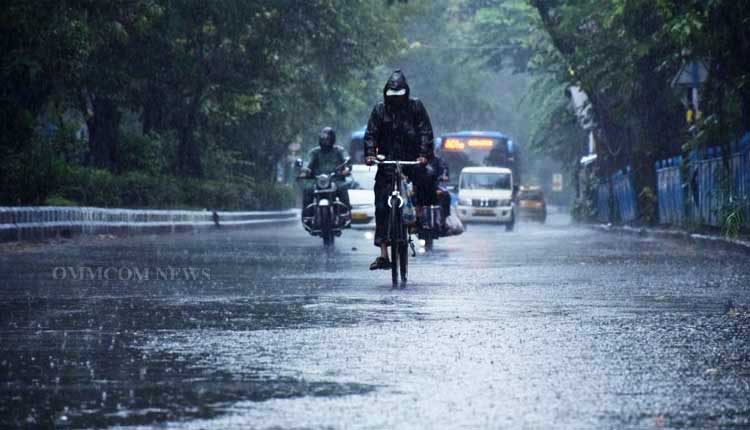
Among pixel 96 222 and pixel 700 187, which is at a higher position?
pixel 700 187


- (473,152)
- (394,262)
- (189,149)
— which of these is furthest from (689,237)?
(473,152)

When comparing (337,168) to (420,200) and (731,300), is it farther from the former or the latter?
(731,300)

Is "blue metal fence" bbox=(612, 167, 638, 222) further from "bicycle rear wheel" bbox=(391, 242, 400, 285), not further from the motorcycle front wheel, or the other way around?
"bicycle rear wheel" bbox=(391, 242, 400, 285)

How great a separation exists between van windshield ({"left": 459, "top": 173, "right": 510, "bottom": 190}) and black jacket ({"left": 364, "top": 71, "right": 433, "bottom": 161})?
135 ft

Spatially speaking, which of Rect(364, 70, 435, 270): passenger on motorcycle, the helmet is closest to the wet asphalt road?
Rect(364, 70, 435, 270): passenger on motorcycle

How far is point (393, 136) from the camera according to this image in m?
16.4

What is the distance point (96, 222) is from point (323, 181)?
6.86 m

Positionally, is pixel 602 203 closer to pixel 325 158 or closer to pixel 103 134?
pixel 103 134

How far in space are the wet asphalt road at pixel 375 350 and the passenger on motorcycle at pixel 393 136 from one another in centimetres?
81

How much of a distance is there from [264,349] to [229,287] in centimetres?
579

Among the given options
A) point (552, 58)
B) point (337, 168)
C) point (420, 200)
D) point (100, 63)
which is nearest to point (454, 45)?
point (552, 58)

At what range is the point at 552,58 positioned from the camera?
157 feet

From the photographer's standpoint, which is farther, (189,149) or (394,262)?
(189,149)

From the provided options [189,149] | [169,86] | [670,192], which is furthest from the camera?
[189,149]
